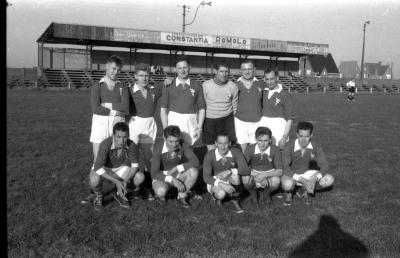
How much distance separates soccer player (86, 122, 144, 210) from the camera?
4855 mm

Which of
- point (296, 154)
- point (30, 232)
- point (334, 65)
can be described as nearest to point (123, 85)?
point (30, 232)

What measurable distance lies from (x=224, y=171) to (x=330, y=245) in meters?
1.75

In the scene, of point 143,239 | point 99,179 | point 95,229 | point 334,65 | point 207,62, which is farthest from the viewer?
point 334,65

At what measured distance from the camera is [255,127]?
596cm

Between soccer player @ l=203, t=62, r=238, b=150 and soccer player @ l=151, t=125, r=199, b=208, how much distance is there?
65 centimetres

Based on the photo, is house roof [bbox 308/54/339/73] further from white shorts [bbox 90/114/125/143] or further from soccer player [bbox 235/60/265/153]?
white shorts [bbox 90/114/125/143]

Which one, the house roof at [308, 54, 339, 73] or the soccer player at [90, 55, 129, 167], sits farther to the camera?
the house roof at [308, 54, 339, 73]

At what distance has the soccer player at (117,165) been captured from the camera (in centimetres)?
486

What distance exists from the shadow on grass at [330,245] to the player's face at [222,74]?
2.41 metres

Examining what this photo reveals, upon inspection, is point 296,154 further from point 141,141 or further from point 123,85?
point 123,85

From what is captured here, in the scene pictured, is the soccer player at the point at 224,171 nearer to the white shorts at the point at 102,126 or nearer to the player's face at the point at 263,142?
the player's face at the point at 263,142

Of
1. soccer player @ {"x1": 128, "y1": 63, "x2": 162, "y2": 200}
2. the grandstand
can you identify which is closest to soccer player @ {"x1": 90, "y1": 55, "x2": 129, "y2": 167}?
soccer player @ {"x1": 128, "y1": 63, "x2": 162, "y2": 200}

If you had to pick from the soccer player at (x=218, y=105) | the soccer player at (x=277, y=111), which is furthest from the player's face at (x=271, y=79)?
the soccer player at (x=218, y=105)
